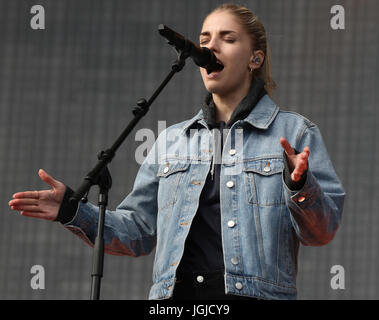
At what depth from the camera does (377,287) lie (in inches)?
116

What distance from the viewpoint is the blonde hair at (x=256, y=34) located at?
1.85 meters

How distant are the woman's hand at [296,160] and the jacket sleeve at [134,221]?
463 millimetres

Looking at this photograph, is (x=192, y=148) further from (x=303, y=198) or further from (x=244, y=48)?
(x=303, y=198)

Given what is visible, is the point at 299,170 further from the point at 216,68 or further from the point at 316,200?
the point at 216,68

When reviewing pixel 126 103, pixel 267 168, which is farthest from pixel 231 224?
pixel 126 103

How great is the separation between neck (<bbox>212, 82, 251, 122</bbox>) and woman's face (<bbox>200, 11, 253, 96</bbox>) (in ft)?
0.03

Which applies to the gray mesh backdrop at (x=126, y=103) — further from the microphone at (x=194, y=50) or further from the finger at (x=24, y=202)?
the finger at (x=24, y=202)

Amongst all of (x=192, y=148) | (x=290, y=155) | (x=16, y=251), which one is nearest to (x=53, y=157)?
(x=16, y=251)

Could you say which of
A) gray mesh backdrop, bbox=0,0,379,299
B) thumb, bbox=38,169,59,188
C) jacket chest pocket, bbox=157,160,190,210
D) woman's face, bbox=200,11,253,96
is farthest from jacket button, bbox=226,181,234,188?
gray mesh backdrop, bbox=0,0,379,299

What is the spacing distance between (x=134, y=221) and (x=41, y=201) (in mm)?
302

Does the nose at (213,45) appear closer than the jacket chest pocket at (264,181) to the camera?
No

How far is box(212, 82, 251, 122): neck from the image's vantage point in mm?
1804

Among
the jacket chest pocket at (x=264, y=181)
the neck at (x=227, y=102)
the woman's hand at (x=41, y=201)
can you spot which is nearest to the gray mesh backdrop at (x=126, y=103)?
the neck at (x=227, y=102)

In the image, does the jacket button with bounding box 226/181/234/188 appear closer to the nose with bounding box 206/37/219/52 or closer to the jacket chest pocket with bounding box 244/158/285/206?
the jacket chest pocket with bounding box 244/158/285/206
